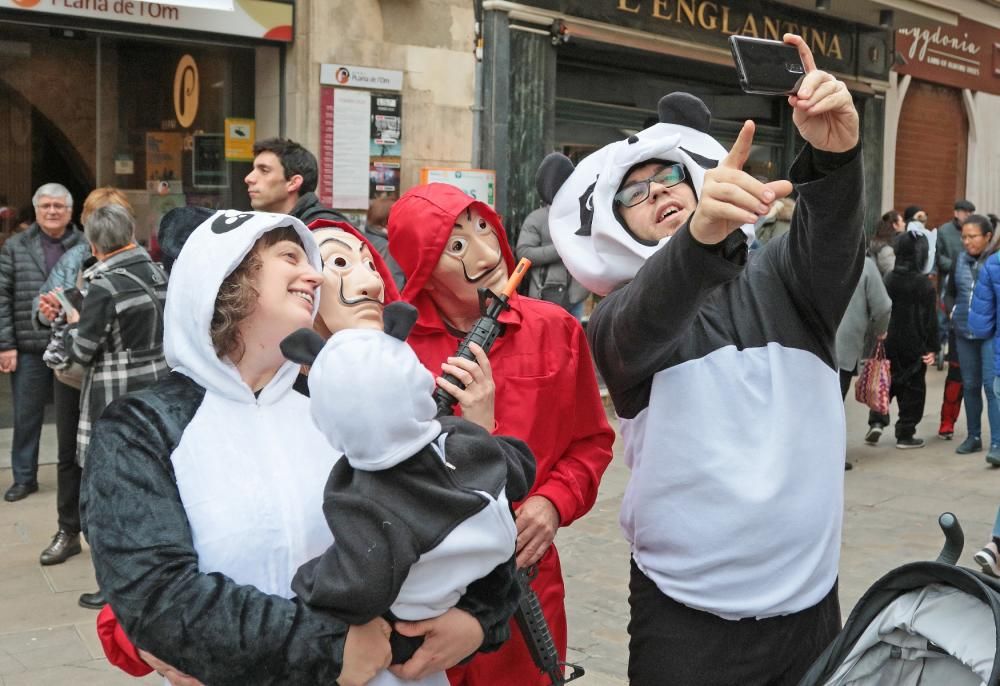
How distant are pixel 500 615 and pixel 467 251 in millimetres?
1122

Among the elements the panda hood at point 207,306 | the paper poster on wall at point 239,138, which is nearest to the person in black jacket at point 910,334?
the paper poster on wall at point 239,138

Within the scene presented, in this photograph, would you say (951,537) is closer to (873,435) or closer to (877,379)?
(877,379)

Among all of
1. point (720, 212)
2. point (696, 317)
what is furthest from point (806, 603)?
point (720, 212)

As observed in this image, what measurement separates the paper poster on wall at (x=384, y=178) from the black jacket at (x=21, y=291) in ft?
10.4

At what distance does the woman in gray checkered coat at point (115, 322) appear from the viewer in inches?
214

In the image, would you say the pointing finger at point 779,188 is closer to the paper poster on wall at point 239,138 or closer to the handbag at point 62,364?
the handbag at point 62,364

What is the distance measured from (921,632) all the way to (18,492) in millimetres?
6294

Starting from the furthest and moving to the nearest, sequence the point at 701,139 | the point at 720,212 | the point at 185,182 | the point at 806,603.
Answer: the point at 185,182, the point at 701,139, the point at 806,603, the point at 720,212

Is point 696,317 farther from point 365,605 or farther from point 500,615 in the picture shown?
point 365,605

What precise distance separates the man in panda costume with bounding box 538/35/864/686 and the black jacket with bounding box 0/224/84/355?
18.2 feet

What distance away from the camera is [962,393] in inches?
388

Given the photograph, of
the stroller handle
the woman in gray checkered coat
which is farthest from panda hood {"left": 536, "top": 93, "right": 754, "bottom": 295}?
the woman in gray checkered coat

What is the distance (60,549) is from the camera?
6059mm

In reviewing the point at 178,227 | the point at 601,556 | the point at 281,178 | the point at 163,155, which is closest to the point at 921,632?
the point at 178,227
